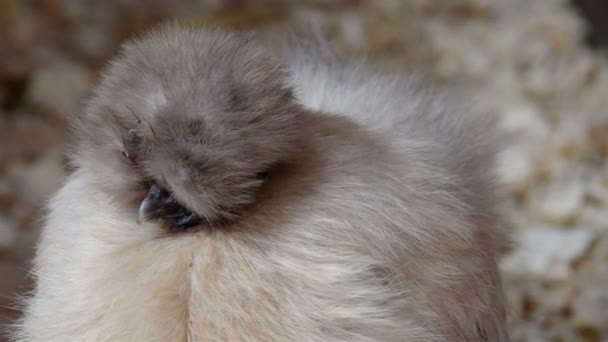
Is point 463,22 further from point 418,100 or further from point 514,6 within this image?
point 418,100

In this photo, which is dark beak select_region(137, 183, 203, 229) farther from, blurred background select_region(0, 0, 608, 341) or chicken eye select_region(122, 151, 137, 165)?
blurred background select_region(0, 0, 608, 341)

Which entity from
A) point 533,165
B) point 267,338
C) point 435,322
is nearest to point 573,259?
point 533,165

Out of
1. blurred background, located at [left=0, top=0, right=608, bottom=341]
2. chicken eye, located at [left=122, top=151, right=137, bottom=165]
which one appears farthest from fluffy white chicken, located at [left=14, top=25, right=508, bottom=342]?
blurred background, located at [left=0, top=0, right=608, bottom=341]

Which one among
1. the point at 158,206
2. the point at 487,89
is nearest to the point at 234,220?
the point at 158,206

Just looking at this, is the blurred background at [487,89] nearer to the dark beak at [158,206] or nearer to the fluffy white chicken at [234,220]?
the fluffy white chicken at [234,220]

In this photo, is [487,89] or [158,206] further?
[487,89]

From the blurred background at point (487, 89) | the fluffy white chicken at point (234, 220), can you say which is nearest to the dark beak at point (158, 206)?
the fluffy white chicken at point (234, 220)

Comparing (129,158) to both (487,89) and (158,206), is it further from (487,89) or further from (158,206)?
(487,89)
